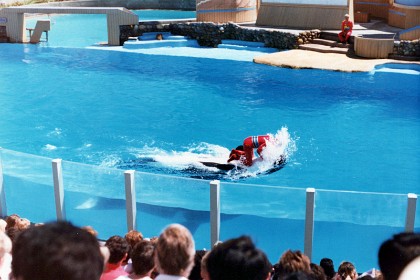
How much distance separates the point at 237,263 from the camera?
2.41m

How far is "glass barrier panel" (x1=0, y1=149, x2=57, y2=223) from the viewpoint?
20.9 ft

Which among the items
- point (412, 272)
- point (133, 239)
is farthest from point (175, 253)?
point (133, 239)

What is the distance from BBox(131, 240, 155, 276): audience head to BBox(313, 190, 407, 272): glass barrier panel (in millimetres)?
2252

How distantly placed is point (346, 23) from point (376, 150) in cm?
896

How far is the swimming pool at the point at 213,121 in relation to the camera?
20.1ft

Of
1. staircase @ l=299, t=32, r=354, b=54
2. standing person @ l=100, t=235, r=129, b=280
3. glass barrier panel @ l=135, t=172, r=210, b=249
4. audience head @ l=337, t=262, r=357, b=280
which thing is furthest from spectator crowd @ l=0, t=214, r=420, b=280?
staircase @ l=299, t=32, r=354, b=54

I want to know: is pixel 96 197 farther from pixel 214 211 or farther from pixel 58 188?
pixel 214 211

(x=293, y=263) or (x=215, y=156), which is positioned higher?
(x=293, y=263)

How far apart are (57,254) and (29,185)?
15.5 ft

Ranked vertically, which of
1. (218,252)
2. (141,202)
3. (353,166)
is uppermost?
(218,252)

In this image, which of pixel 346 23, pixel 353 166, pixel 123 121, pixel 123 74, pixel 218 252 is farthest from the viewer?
pixel 346 23

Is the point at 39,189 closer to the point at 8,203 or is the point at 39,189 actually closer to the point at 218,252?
the point at 8,203

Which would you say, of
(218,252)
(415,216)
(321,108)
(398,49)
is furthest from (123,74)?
(218,252)

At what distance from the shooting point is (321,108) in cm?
1463
